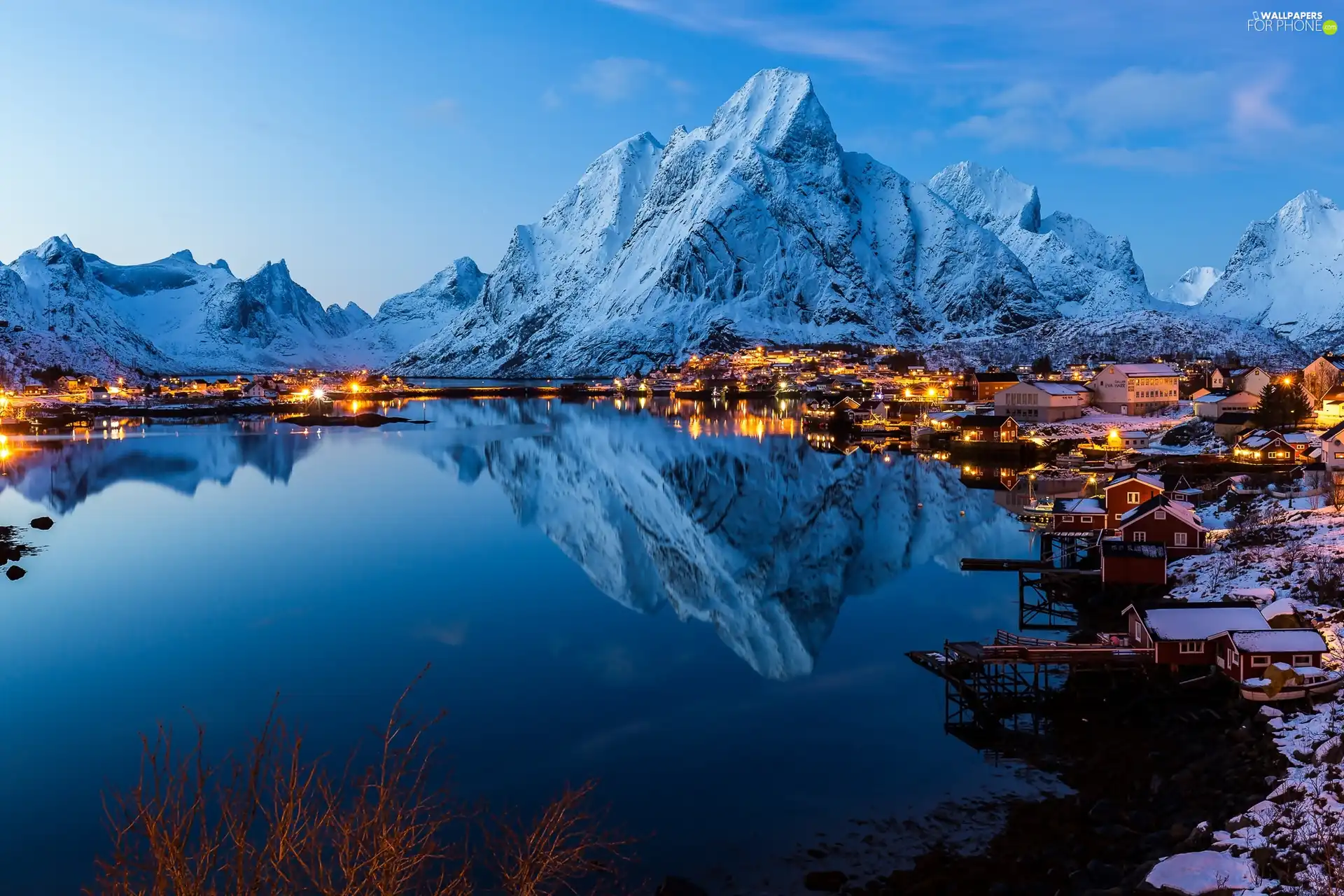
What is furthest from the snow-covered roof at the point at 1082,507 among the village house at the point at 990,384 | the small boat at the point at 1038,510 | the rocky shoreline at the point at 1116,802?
the village house at the point at 990,384

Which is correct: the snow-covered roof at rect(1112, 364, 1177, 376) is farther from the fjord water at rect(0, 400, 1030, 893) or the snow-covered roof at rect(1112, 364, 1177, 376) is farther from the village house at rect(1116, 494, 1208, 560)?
the village house at rect(1116, 494, 1208, 560)

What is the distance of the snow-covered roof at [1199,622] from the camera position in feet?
55.5

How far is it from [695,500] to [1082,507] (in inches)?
706

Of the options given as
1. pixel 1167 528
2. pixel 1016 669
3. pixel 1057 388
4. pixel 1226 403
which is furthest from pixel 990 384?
pixel 1016 669

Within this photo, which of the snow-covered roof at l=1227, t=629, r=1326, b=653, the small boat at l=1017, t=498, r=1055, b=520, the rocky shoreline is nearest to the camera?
the rocky shoreline

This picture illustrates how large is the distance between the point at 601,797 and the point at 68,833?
7189 millimetres

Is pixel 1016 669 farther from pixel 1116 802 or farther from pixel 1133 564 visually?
pixel 1133 564

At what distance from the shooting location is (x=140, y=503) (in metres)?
42.2

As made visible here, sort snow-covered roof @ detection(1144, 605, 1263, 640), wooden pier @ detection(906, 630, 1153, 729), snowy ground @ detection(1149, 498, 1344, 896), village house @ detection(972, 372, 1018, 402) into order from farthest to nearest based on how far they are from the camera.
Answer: village house @ detection(972, 372, 1018, 402), snow-covered roof @ detection(1144, 605, 1263, 640), wooden pier @ detection(906, 630, 1153, 729), snowy ground @ detection(1149, 498, 1344, 896)

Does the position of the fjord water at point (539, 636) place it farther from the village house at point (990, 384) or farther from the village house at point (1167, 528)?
the village house at point (990, 384)

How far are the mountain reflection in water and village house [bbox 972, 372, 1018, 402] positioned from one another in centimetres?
2026

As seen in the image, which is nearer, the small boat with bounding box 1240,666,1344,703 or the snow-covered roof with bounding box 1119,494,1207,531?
the small boat with bounding box 1240,666,1344,703

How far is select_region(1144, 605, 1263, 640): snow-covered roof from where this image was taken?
1692 centimetres

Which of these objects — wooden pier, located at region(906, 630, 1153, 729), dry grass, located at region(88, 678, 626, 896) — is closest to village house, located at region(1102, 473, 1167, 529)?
wooden pier, located at region(906, 630, 1153, 729)
